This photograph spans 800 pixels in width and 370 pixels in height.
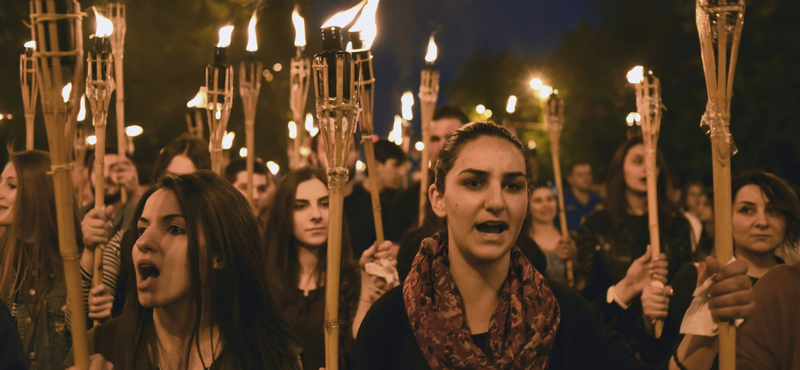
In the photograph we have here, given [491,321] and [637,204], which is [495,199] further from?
[637,204]

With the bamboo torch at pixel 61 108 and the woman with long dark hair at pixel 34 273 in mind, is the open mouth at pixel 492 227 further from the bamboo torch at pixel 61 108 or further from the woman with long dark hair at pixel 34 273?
the woman with long dark hair at pixel 34 273

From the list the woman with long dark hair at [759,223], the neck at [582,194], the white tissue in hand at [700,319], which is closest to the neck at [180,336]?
the white tissue in hand at [700,319]

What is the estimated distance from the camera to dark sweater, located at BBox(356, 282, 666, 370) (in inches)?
105

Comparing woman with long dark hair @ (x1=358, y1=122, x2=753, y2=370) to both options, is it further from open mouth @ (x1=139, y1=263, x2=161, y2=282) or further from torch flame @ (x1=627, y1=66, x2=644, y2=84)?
torch flame @ (x1=627, y1=66, x2=644, y2=84)

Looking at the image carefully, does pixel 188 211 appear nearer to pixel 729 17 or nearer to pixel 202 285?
pixel 202 285

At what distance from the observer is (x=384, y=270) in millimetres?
3867

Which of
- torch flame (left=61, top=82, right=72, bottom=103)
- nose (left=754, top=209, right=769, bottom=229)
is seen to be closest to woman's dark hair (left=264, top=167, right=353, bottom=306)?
torch flame (left=61, top=82, right=72, bottom=103)

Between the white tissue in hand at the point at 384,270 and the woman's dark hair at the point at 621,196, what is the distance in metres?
2.41

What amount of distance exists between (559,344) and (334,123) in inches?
46.7

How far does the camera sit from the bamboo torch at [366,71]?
9.34 feet

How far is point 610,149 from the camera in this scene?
26.8 meters

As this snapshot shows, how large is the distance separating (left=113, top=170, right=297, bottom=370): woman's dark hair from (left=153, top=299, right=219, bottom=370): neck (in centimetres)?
3

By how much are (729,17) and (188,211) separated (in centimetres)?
207

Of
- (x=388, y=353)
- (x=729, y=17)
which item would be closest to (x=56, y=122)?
(x=388, y=353)
